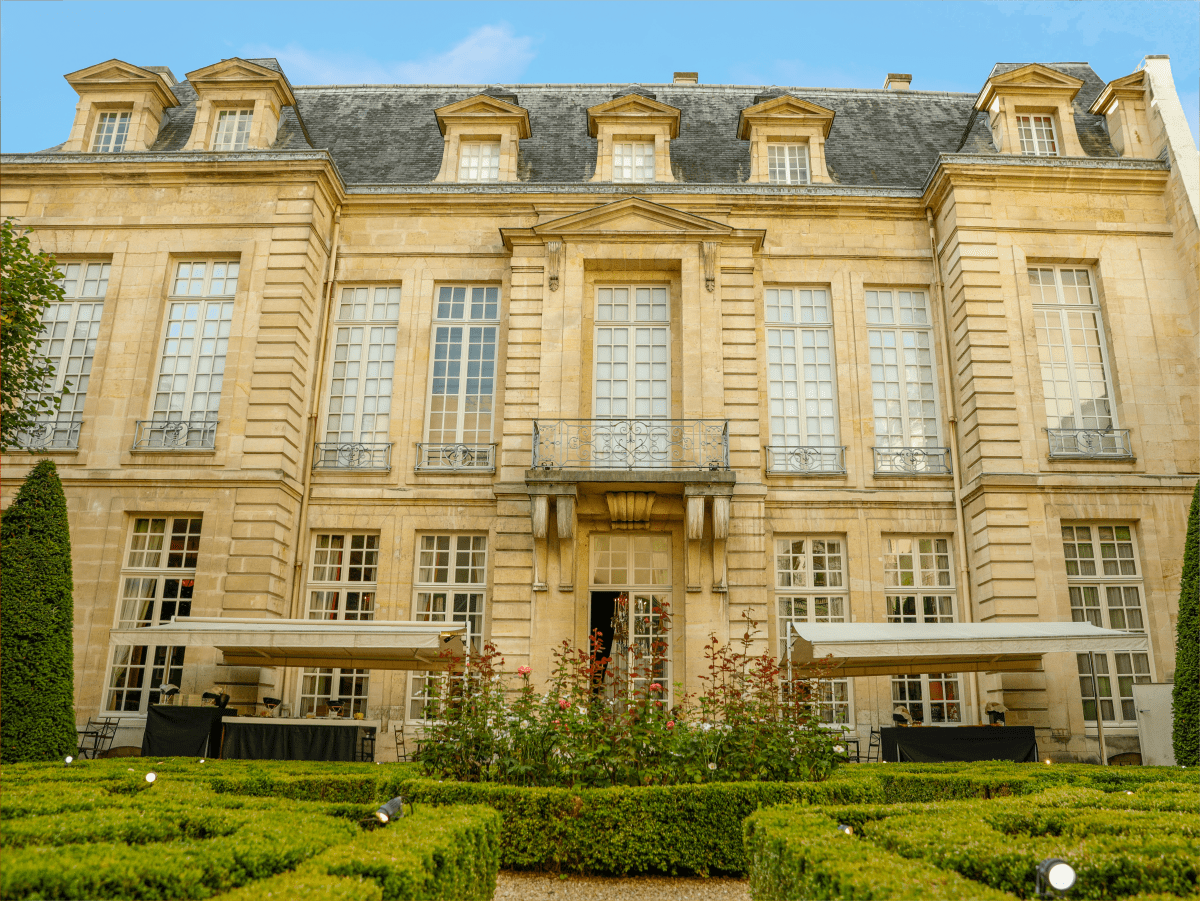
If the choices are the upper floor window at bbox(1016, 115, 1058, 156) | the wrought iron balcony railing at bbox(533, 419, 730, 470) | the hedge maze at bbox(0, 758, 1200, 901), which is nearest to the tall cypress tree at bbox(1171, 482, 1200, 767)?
the hedge maze at bbox(0, 758, 1200, 901)

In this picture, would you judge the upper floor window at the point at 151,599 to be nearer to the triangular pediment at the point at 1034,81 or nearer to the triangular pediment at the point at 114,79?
the triangular pediment at the point at 114,79

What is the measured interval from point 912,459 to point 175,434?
11.6 m

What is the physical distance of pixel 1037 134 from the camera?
15.1 m

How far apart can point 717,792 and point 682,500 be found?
21.6ft

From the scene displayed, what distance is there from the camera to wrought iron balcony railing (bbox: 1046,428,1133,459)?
13188mm

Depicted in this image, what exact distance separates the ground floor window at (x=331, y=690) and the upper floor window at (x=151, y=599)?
1.78 metres

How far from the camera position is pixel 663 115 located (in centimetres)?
1560

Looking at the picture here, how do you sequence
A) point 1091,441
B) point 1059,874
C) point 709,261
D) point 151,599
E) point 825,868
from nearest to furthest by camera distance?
point 1059,874 → point 825,868 → point 151,599 → point 1091,441 → point 709,261

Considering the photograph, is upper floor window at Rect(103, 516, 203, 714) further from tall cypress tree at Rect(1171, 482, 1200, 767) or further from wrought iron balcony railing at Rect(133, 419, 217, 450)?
tall cypress tree at Rect(1171, 482, 1200, 767)

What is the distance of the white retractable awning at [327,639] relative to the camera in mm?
9898

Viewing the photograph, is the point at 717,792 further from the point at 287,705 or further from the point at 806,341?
the point at 806,341

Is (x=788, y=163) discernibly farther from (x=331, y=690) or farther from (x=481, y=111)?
(x=331, y=690)

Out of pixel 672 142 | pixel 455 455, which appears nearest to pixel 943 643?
pixel 455 455

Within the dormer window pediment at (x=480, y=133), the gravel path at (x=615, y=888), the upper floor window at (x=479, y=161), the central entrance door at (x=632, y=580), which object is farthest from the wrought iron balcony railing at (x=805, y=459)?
the gravel path at (x=615, y=888)
